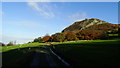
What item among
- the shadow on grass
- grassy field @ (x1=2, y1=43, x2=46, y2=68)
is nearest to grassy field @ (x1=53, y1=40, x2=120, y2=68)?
the shadow on grass

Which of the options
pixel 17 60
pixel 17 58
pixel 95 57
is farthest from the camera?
pixel 17 58

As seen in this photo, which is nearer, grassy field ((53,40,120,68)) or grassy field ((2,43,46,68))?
grassy field ((53,40,120,68))

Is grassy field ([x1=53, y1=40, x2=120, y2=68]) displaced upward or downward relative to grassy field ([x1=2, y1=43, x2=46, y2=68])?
upward

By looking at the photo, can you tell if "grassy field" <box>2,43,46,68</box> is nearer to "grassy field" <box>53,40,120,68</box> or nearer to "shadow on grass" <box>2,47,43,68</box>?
"shadow on grass" <box>2,47,43,68</box>

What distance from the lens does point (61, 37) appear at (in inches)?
5989

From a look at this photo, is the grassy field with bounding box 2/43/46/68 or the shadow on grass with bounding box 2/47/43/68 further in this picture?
the grassy field with bounding box 2/43/46/68

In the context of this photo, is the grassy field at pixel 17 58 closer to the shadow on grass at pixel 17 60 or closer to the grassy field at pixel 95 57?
the shadow on grass at pixel 17 60

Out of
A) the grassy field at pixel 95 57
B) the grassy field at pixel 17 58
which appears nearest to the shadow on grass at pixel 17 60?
the grassy field at pixel 17 58

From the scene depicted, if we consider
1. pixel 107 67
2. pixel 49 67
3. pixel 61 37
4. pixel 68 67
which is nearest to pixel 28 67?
pixel 49 67

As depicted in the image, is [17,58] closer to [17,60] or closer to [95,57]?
[17,60]

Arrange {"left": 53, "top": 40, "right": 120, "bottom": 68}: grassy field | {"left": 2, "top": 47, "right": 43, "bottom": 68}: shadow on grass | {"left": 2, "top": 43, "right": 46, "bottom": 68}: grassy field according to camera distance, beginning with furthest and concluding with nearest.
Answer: {"left": 2, "top": 43, "right": 46, "bottom": 68}: grassy field, {"left": 2, "top": 47, "right": 43, "bottom": 68}: shadow on grass, {"left": 53, "top": 40, "right": 120, "bottom": 68}: grassy field

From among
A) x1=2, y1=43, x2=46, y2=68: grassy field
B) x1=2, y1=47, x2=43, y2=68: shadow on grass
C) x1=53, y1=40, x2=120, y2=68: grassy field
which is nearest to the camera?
x1=53, y1=40, x2=120, y2=68: grassy field

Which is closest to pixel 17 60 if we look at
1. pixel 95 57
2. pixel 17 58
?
pixel 17 58

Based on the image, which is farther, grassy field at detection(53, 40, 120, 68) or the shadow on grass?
the shadow on grass
